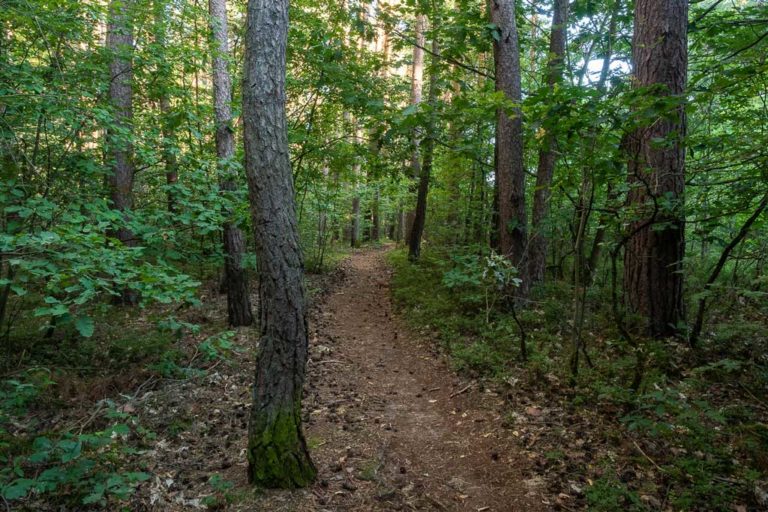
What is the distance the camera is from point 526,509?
11.8 feet

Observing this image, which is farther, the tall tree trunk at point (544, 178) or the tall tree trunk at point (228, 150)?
the tall tree trunk at point (544, 178)

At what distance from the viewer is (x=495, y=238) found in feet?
34.8

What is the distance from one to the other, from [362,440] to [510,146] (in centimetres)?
572

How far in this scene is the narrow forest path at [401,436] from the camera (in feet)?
12.5

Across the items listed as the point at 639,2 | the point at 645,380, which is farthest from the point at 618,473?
the point at 639,2

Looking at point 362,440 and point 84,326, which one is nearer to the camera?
point 84,326

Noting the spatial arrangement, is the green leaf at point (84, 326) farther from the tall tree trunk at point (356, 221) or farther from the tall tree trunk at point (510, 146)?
the tall tree trunk at point (356, 221)

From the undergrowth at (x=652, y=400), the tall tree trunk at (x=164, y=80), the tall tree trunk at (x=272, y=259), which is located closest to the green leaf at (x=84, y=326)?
the tall tree trunk at (x=272, y=259)

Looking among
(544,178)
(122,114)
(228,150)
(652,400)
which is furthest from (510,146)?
(122,114)

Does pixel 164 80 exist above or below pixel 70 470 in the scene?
above

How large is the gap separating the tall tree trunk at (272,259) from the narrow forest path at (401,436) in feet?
1.62

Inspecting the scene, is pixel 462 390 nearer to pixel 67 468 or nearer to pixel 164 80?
pixel 67 468

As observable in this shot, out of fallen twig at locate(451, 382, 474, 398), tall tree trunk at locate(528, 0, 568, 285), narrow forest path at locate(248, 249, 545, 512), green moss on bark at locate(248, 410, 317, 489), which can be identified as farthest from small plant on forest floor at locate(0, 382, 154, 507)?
tall tree trunk at locate(528, 0, 568, 285)

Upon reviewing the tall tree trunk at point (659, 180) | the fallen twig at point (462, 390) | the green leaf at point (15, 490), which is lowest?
the fallen twig at point (462, 390)
